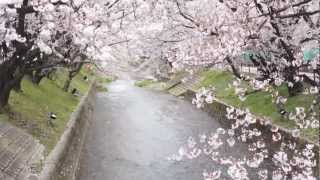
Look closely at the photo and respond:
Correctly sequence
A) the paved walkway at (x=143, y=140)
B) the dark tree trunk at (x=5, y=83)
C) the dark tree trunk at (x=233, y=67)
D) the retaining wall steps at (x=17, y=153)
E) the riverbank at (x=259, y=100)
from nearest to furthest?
the retaining wall steps at (x=17, y=153) < the dark tree trunk at (x=233, y=67) < the dark tree trunk at (x=5, y=83) < the paved walkway at (x=143, y=140) < the riverbank at (x=259, y=100)

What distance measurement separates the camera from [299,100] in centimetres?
2442

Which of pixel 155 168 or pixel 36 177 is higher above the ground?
pixel 36 177

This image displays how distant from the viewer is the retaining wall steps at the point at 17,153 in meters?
13.2

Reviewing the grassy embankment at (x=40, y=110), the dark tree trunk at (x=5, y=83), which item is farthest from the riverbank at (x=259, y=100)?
the dark tree trunk at (x=5, y=83)

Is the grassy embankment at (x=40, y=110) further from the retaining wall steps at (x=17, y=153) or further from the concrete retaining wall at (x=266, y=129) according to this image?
the concrete retaining wall at (x=266, y=129)

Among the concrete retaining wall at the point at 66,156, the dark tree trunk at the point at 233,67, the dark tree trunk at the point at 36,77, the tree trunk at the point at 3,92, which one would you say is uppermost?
the dark tree trunk at the point at 233,67

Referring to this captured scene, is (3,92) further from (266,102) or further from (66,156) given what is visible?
(266,102)

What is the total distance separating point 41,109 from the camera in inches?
906

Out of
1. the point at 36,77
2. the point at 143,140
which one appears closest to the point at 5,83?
the point at 143,140

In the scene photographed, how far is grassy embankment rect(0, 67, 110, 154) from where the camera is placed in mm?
18453

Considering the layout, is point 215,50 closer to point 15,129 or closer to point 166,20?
point 166,20

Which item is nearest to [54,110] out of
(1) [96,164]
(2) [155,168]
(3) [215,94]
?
(1) [96,164]

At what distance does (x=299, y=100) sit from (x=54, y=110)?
34.9 feet

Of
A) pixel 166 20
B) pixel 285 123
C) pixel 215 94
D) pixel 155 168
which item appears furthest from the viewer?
pixel 215 94
